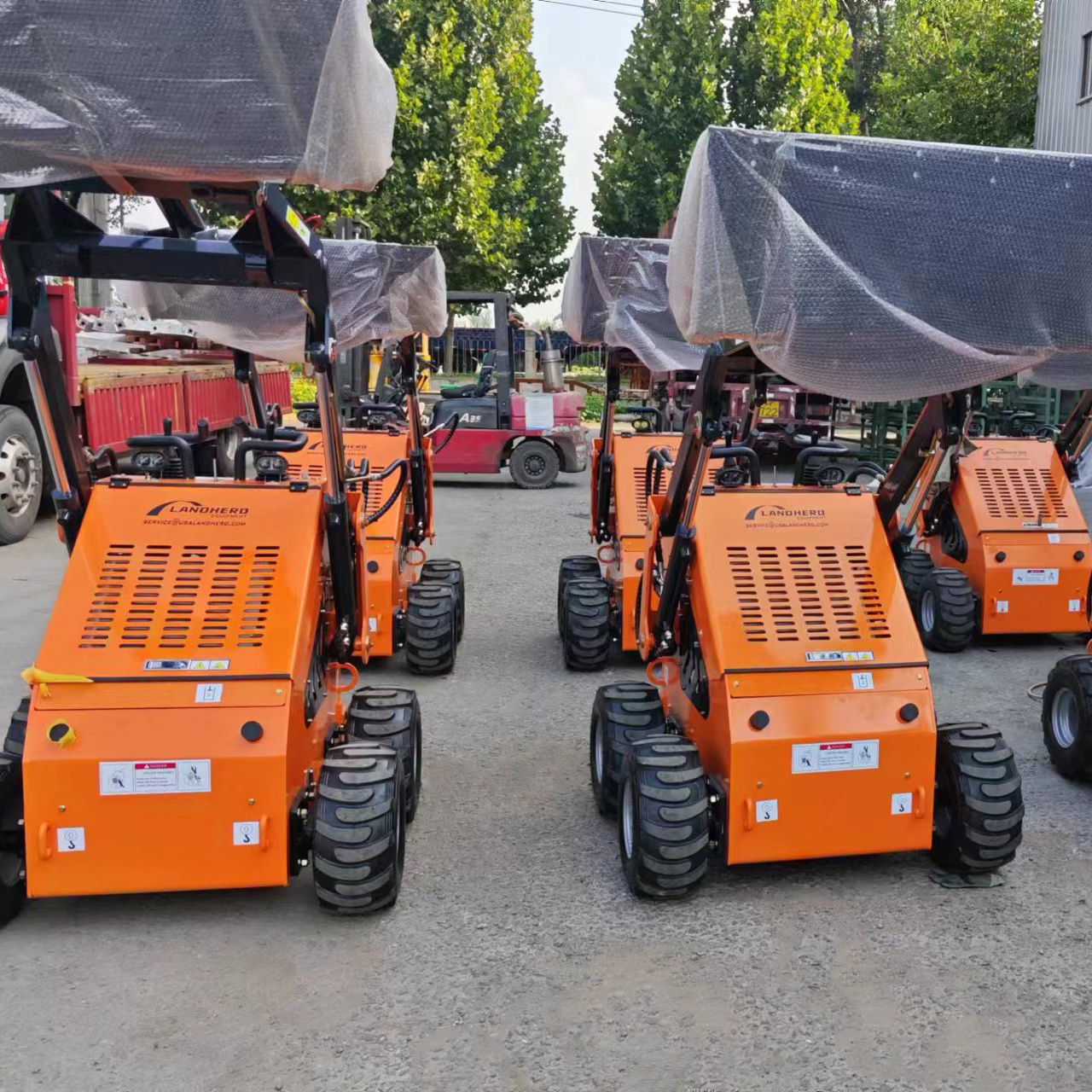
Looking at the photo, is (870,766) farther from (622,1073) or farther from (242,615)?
(242,615)

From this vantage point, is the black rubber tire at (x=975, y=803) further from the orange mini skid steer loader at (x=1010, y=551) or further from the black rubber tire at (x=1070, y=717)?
the orange mini skid steer loader at (x=1010, y=551)

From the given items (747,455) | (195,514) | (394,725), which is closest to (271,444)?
(195,514)

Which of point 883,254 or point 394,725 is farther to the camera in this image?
point 394,725

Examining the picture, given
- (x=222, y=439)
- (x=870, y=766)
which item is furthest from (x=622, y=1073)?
(x=222, y=439)

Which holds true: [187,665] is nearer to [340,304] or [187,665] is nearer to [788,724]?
[788,724]

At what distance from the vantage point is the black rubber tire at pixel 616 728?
5.04 m

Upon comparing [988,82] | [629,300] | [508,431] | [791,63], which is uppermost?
[791,63]

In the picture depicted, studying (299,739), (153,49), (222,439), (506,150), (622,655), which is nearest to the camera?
(153,49)

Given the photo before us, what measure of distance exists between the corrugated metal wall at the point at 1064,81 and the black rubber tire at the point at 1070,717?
56.2 feet

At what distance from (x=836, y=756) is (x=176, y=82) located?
10.3 feet

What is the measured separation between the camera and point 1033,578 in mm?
8305

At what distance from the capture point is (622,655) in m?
8.04

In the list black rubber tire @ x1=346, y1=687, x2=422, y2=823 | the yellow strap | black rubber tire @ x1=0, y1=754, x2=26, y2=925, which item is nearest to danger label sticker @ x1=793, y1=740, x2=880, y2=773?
black rubber tire @ x1=346, y1=687, x2=422, y2=823

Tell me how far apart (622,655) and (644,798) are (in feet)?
12.4
